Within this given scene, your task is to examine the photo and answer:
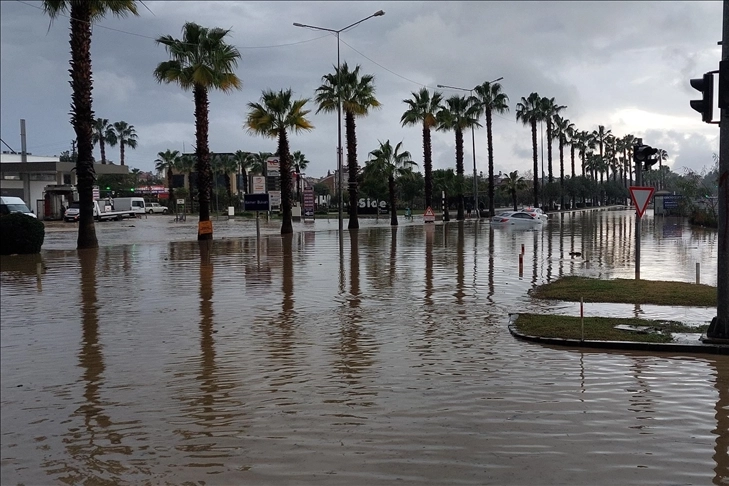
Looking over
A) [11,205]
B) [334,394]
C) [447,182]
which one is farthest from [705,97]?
[447,182]

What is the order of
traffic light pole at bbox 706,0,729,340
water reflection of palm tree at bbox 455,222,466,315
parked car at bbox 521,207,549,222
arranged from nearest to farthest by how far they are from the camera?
1. traffic light pole at bbox 706,0,729,340
2. water reflection of palm tree at bbox 455,222,466,315
3. parked car at bbox 521,207,549,222

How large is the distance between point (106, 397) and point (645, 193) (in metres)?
14.2

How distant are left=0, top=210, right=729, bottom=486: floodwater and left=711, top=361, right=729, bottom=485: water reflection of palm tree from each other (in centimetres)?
2

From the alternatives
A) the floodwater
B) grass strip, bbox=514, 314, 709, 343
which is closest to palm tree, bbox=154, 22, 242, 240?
the floodwater

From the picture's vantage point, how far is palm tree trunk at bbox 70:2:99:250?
2770 cm

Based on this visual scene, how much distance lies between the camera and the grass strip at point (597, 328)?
1077 cm

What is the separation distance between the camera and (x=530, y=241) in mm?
36938

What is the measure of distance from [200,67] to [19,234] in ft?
44.0

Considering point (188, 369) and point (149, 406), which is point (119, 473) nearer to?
point (149, 406)

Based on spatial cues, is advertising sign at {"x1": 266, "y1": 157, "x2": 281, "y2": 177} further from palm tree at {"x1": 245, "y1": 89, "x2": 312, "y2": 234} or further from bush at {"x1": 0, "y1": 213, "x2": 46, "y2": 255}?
bush at {"x1": 0, "y1": 213, "x2": 46, "y2": 255}

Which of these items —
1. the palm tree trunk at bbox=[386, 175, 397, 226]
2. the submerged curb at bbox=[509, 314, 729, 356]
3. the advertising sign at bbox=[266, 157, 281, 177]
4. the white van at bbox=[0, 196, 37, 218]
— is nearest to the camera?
the submerged curb at bbox=[509, 314, 729, 356]

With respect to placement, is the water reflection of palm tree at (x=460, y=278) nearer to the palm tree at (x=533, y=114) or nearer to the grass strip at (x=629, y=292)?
the grass strip at (x=629, y=292)

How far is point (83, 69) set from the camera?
28.4m

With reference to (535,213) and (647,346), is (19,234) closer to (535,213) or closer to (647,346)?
(647,346)
